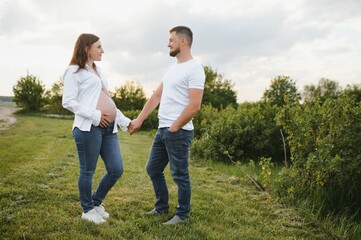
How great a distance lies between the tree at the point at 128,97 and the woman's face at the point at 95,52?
44.7 metres

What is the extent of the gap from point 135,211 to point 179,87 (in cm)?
188

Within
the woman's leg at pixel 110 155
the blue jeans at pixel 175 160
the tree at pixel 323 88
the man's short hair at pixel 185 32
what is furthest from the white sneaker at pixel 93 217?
the tree at pixel 323 88

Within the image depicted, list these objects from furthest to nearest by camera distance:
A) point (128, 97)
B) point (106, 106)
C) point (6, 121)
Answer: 1. point (128, 97)
2. point (6, 121)
3. point (106, 106)

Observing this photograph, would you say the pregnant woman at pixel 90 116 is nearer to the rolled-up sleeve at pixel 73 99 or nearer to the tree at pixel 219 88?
the rolled-up sleeve at pixel 73 99

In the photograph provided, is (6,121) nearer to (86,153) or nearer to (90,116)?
(86,153)

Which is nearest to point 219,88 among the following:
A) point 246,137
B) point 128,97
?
point 128,97

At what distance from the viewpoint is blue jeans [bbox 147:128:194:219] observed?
3938 millimetres

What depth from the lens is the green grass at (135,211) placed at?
3803mm

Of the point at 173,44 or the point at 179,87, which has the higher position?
the point at 173,44

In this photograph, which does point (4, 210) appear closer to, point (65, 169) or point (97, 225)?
point (97, 225)

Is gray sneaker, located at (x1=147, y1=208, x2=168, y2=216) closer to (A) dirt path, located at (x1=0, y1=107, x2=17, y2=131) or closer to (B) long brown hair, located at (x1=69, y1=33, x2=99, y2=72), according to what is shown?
(B) long brown hair, located at (x1=69, y1=33, x2=99, y2=72)

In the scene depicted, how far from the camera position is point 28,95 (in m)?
50.0

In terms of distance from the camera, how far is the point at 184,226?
406 cm


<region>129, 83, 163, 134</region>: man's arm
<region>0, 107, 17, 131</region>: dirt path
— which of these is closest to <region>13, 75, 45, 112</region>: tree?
<region>0, 107, 17, 131</region>: dirt path
